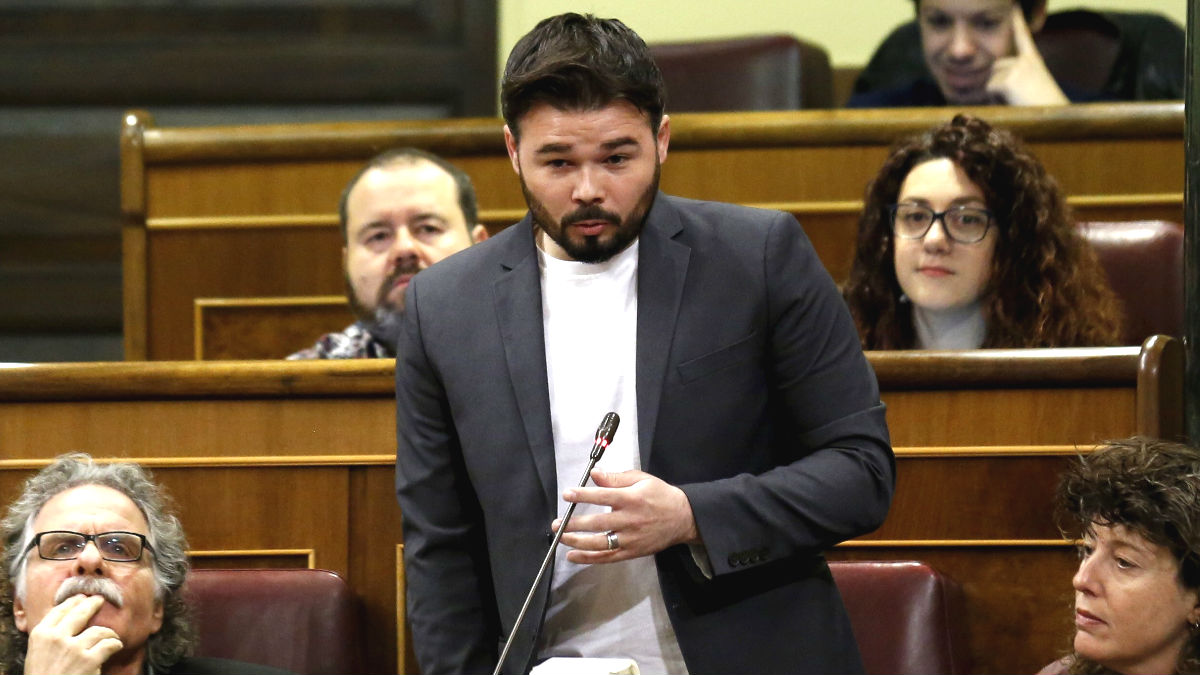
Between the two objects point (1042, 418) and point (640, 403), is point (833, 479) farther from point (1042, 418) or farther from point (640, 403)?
point (1042, 418)

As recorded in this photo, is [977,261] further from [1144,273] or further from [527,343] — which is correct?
[527,343]

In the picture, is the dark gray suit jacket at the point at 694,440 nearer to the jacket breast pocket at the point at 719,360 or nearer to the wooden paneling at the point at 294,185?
the jacket breast pocket at the point at 719,360

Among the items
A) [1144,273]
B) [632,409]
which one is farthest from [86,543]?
[1144,273]

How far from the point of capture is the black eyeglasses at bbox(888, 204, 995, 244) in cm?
167

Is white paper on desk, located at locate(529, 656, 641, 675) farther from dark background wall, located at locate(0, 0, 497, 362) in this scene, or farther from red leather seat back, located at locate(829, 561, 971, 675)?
dark background wall, located at locate(0, 0, 497, 362)

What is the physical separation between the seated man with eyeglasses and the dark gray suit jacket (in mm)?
282

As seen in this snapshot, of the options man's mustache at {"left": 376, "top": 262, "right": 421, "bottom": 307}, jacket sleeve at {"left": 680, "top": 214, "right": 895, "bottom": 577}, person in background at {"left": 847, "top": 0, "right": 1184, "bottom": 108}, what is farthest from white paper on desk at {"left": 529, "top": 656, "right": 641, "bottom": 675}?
person in background at {"left": 847, "top": 0, "right": 1184, "bottom": 108}

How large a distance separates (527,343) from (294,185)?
3.81 feet

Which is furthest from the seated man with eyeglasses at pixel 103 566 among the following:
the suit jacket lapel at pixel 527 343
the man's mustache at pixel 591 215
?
the man's mustache at pixel 591 215

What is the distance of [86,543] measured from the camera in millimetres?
1239

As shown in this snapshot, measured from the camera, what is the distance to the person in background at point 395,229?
5.94 ft

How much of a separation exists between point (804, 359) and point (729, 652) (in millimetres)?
197

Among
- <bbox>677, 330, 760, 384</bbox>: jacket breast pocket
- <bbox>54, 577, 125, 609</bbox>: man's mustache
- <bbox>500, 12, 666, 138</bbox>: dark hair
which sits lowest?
<bbox>54, 577, 125, 609</bbox>: man's mustache

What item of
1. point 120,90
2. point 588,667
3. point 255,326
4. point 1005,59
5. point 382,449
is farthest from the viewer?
point 120,90
